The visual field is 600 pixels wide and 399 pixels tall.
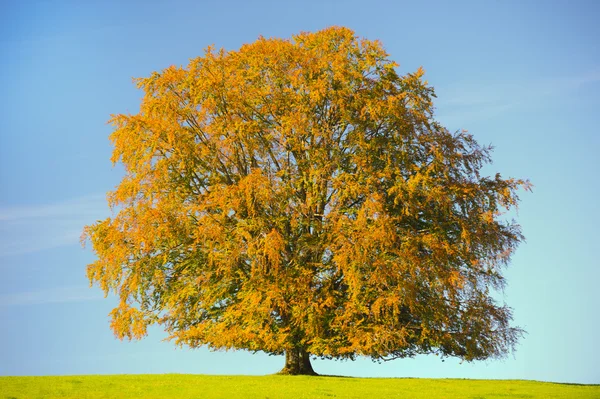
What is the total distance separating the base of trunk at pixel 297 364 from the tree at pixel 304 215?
4 centimetres

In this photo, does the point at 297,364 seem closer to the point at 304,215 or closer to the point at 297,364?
the point at 297,364

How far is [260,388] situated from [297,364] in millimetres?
5753

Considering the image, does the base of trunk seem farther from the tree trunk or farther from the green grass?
the green grass

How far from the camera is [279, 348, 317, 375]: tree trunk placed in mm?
25562

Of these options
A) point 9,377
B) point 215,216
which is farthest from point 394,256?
point 9,377

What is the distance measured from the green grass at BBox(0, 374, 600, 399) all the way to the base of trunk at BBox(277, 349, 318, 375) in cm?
224

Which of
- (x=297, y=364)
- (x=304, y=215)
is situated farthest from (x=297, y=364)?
(x=304, y=215)

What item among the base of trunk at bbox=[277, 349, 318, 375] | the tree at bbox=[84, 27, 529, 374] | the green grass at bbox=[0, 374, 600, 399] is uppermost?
the tree at bbox=[84, 27, 529, 374]

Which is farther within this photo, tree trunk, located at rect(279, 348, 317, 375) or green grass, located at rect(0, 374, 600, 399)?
tree trunk, located at rect(279, 348, 317, 375)

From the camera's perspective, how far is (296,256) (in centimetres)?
2483

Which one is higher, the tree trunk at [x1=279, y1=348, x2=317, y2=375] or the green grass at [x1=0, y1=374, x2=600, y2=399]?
the tree trunk at [x1=279, y1=348, x2=317, y2=375]

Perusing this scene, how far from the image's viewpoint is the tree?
2372 cm

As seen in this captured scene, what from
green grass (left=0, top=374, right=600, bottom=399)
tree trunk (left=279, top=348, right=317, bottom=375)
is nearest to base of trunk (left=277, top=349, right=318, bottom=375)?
tree trunk (left=279, top=348, right=317, bottom=375)

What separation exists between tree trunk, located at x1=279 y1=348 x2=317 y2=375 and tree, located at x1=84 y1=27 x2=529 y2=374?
4 cm
